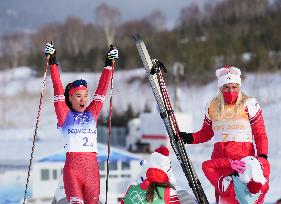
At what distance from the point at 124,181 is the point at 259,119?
9.43 metres

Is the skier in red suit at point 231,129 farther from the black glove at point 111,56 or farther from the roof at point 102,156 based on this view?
the roof at point 102,156

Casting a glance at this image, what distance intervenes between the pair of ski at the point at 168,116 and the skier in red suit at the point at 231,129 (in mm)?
479

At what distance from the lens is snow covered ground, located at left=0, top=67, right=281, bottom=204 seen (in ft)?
65.2

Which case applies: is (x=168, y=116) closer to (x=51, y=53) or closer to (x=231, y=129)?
(x=231, y=129)

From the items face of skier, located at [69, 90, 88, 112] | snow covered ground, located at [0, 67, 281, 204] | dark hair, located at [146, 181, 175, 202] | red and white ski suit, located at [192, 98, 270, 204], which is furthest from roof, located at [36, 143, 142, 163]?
dark hair, located at [146, 181, 175, 202]

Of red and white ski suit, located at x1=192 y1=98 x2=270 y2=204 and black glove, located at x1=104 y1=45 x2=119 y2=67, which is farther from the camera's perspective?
black glove, located at x1=104 y1=45 x2=119 y2=67

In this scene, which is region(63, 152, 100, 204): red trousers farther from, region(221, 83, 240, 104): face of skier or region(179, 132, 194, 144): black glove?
region(221, 83, 240, 104): face of skier

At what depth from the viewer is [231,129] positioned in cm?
539

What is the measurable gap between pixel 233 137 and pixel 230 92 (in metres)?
0.44

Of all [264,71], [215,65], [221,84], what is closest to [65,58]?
[215,65]

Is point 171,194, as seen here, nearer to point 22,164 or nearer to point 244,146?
point 244,146

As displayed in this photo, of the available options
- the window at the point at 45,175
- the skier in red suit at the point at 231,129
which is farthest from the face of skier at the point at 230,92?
the window at the point at 45,175

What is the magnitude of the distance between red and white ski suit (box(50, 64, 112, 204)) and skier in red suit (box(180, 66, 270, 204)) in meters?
1.08

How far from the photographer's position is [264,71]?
46.4 m
